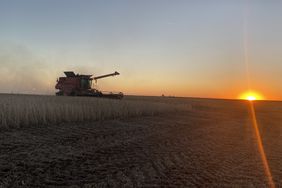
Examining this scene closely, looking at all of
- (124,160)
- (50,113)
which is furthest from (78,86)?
(124,160)

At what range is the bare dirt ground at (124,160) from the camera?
5723 mm

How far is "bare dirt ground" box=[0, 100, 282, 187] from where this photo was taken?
18.8ft

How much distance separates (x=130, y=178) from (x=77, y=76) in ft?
104

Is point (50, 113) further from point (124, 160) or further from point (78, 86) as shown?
point (78, 86)

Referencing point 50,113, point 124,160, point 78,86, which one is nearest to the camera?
point 124,160

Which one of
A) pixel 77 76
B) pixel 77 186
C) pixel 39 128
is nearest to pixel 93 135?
pixel 39 128

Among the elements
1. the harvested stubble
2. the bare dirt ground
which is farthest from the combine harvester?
the bare dirt ground

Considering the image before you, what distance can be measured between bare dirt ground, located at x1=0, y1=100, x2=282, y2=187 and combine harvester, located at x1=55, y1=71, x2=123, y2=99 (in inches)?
956

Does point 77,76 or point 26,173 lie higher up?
point 77,76

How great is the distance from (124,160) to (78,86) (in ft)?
96.3

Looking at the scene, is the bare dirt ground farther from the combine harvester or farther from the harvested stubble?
the combine harvester

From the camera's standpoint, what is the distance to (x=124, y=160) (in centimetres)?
725

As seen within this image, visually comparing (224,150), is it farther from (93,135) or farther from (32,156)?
(32,156)

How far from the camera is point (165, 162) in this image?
730 centimetres
